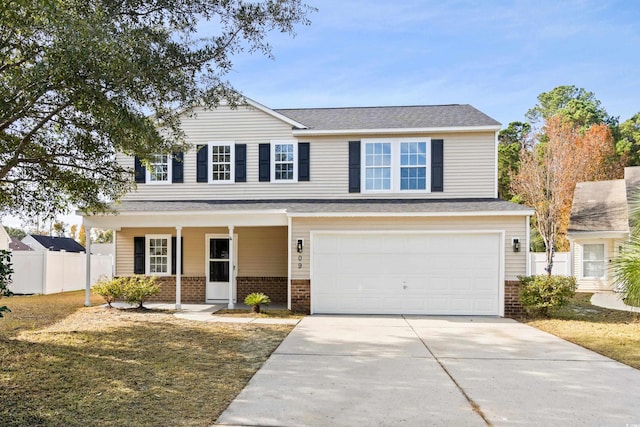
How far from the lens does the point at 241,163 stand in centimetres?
1529

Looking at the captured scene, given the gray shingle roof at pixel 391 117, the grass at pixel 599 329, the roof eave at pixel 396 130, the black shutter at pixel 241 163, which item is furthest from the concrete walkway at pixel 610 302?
the black shutter at pixel 241 163

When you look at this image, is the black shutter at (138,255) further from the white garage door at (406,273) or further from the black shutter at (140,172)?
the white garage door at (406,273)

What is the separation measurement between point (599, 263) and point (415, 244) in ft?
35.0

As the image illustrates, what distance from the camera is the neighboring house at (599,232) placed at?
18.5 meters

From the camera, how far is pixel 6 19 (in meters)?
6.82

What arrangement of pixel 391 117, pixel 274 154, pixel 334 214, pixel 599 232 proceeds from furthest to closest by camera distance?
pixel 599 232 → pixel 391 117 → pixel 274 154 → pixel 334 214

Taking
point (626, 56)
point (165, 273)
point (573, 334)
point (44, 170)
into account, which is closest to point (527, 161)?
point (626, 56)

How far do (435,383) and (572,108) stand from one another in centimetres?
3986

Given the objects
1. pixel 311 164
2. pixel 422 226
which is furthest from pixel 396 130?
pixel 422 226

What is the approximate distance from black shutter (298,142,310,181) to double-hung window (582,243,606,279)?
12.5 metres

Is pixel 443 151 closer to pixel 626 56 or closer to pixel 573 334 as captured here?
pixel 573 334

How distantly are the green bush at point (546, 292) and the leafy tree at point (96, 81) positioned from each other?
8.73 m

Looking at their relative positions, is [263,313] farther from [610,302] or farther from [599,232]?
[599,232]

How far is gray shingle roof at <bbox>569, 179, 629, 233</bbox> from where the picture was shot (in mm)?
18781
